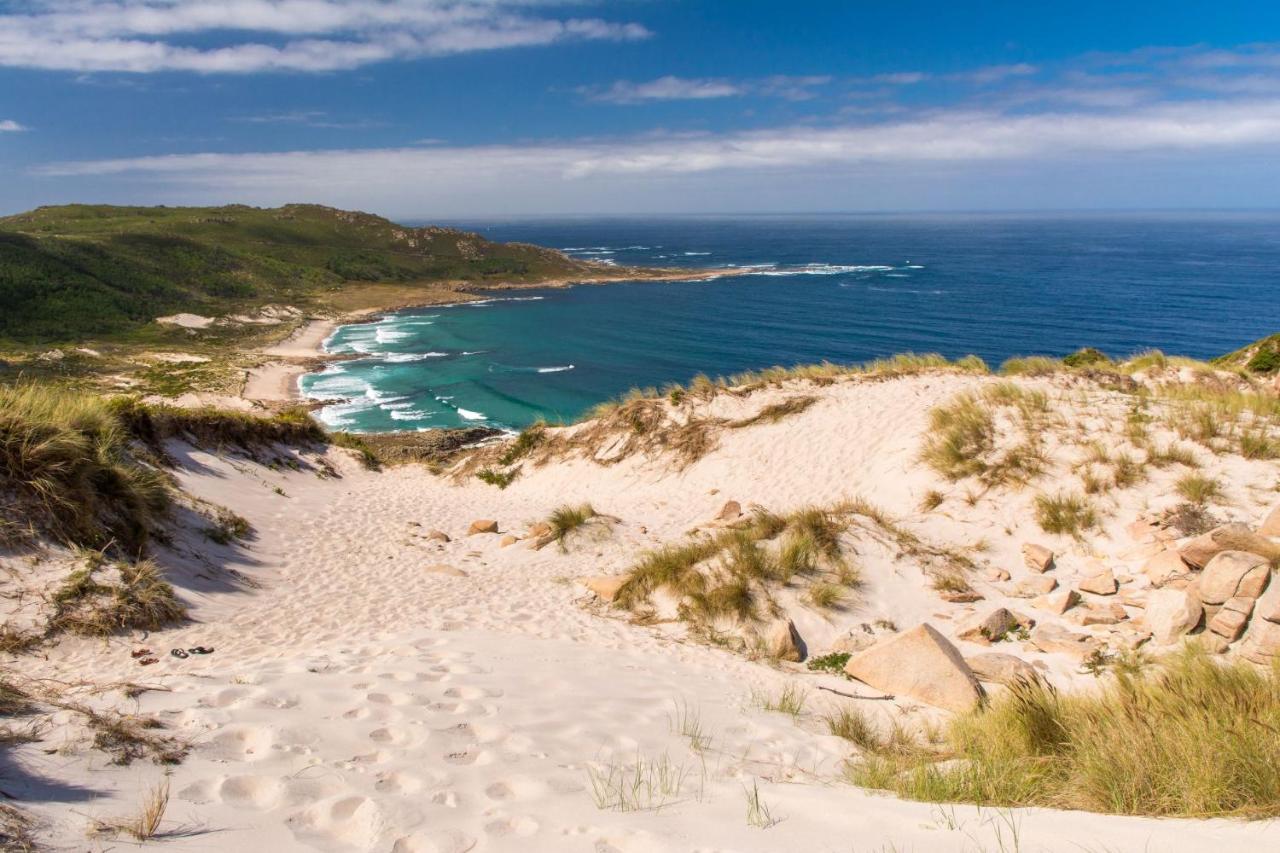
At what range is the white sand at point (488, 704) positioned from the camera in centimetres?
328

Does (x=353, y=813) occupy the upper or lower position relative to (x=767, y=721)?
upper

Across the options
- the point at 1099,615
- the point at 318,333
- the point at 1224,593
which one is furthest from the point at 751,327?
the point at 1224,593

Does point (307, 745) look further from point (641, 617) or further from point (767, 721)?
point (641, 617)

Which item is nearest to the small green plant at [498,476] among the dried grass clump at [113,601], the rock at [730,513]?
the rock at [730,513]

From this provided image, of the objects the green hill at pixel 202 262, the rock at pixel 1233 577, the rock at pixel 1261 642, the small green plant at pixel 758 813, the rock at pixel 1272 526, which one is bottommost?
the rock at pixel 1261 642

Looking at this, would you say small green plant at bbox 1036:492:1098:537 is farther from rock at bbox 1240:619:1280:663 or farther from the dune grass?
the dune grass

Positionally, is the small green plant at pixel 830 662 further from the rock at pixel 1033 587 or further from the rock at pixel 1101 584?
the rock at pixel 1101 584

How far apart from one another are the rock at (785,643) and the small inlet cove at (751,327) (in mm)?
32449

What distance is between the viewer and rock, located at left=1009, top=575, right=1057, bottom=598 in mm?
8938

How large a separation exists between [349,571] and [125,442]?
597 cm

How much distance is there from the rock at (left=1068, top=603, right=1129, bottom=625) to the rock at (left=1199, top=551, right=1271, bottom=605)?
2.89 feet

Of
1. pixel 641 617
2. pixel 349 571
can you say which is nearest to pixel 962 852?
pixel 641 617

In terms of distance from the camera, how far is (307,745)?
417cm

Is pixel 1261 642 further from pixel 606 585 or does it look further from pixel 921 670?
pixel 606 585
